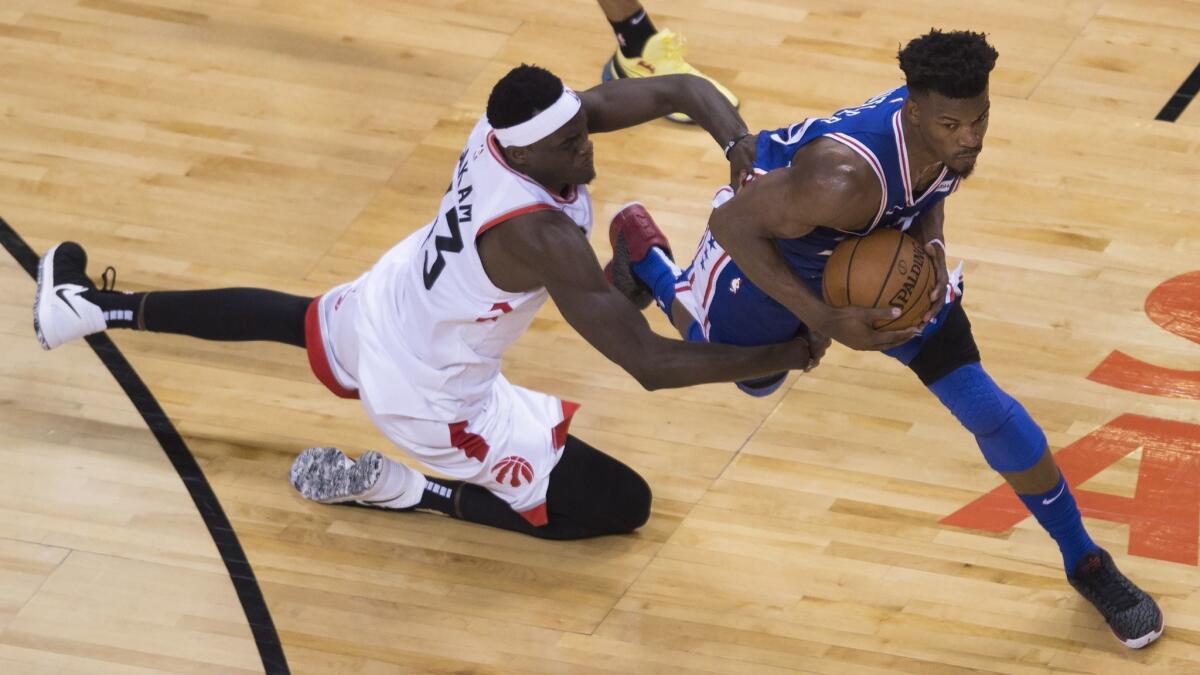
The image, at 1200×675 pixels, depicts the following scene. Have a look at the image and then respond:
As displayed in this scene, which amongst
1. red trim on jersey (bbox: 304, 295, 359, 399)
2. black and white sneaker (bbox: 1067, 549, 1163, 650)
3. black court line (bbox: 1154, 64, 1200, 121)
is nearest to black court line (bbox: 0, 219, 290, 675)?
red trim on jersey (bbox: 304, 295, 359, 399)

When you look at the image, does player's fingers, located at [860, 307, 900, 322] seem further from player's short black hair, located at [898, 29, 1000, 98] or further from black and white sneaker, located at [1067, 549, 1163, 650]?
black and white sneaker, located at [1067, 549, 1163, 650]

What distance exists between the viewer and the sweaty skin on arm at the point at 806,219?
386 centimetres

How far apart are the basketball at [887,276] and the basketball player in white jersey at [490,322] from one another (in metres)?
0.26

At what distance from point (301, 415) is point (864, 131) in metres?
2.30

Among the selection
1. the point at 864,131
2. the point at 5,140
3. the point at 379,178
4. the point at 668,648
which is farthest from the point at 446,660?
the point at 5,140

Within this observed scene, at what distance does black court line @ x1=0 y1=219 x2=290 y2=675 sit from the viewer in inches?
182

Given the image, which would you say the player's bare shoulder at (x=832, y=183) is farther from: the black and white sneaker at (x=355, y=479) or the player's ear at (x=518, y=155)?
the black and white sneaker at (x=355, y=479)

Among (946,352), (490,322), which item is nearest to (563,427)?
(490,322)

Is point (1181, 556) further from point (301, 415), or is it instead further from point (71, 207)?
point (71, 207)

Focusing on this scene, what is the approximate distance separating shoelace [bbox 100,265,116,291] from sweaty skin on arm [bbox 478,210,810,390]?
76.2 inches

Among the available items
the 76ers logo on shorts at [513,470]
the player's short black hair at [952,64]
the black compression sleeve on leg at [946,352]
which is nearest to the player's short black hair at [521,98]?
the player's short black hair at [952,64]

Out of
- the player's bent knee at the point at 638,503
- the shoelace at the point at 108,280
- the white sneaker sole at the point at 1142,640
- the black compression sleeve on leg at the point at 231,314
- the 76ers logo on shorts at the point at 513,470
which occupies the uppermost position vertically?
the black compression sleeve on leg at the point at 231,314

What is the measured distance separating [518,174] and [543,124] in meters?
0.17

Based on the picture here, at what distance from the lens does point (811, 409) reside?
5.36 metres
